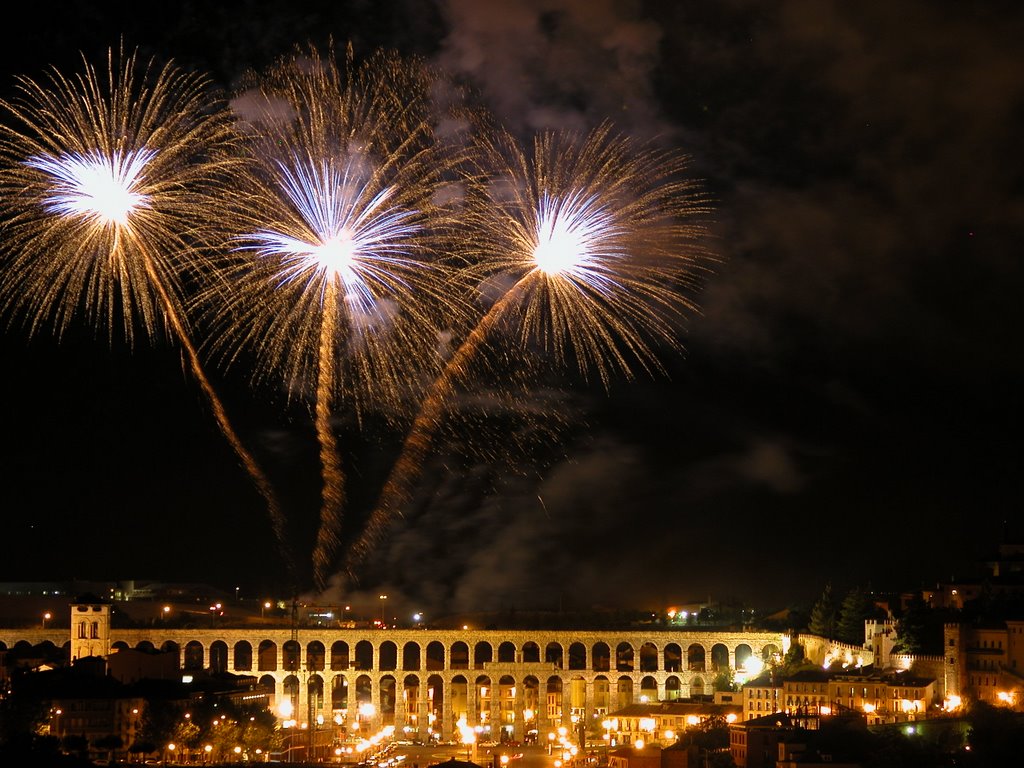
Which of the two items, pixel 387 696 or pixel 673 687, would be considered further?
pixel 387 696

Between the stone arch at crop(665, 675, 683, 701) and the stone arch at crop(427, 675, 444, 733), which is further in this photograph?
the stone arch at crop(427, 675, 444, 733)

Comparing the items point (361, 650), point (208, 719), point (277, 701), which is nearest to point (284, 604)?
point (361, 650)

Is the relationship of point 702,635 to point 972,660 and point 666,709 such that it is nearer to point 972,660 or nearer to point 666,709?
point 666,709

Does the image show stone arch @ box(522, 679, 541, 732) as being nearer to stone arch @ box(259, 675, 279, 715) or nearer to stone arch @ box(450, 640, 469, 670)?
stone arch @ box(450, 640, 469, 670)

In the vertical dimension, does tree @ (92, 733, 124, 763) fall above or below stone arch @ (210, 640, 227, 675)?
below

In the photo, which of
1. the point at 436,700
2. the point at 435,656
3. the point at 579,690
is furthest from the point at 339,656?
the point at 579,690

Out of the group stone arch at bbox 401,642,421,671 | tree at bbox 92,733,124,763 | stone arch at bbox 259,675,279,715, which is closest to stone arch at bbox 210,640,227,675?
stone arch at bbox 259,675,279,715

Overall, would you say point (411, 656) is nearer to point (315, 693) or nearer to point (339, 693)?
point (339, 693)
